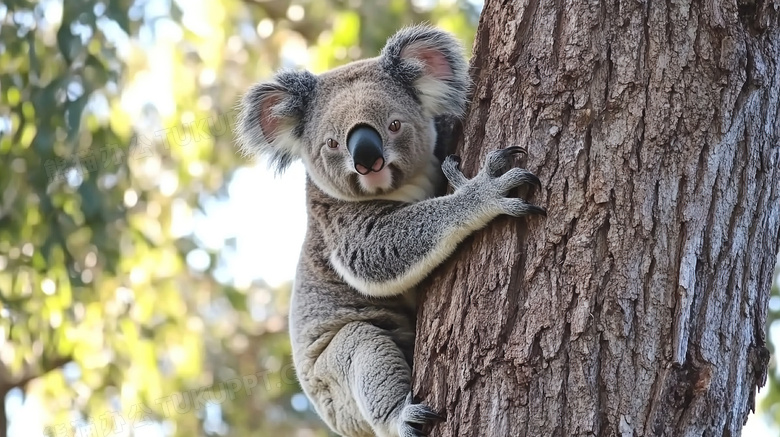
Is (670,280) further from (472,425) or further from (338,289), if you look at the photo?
(338,289)

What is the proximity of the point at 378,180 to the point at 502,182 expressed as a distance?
79 centimetres

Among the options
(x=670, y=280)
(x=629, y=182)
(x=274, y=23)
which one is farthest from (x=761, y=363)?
(x=274, y=23)

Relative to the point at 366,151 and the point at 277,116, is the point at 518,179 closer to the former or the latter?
the point at 366,151

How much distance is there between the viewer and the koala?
3119mm

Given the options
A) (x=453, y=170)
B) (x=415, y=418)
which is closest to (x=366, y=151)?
(x=453, y=170)

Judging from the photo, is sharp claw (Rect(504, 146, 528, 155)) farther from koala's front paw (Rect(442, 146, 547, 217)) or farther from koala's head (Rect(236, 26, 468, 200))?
koala's head (Rect(236, 26, 468, 200))

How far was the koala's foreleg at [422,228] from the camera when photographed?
267cm

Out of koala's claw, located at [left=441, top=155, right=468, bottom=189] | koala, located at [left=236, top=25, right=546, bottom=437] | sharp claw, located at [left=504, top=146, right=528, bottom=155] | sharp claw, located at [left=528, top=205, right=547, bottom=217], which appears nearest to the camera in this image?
sharp claw, located at [left=528, top=205, right=547, bottom=217]

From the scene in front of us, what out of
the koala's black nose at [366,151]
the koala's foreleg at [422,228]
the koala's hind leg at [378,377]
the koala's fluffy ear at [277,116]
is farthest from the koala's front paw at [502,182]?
the koala's fluffy ear at [277,116]

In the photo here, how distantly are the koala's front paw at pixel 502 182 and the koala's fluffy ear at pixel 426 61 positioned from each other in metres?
0.58

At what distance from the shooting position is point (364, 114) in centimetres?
335

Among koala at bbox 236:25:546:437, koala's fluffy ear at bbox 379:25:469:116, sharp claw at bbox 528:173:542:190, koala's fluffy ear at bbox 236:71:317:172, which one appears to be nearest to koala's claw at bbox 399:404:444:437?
koala at bbox 236:25:546:437

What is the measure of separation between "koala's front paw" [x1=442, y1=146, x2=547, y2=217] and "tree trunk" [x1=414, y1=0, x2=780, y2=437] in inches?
1.4

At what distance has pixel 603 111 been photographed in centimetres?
247
